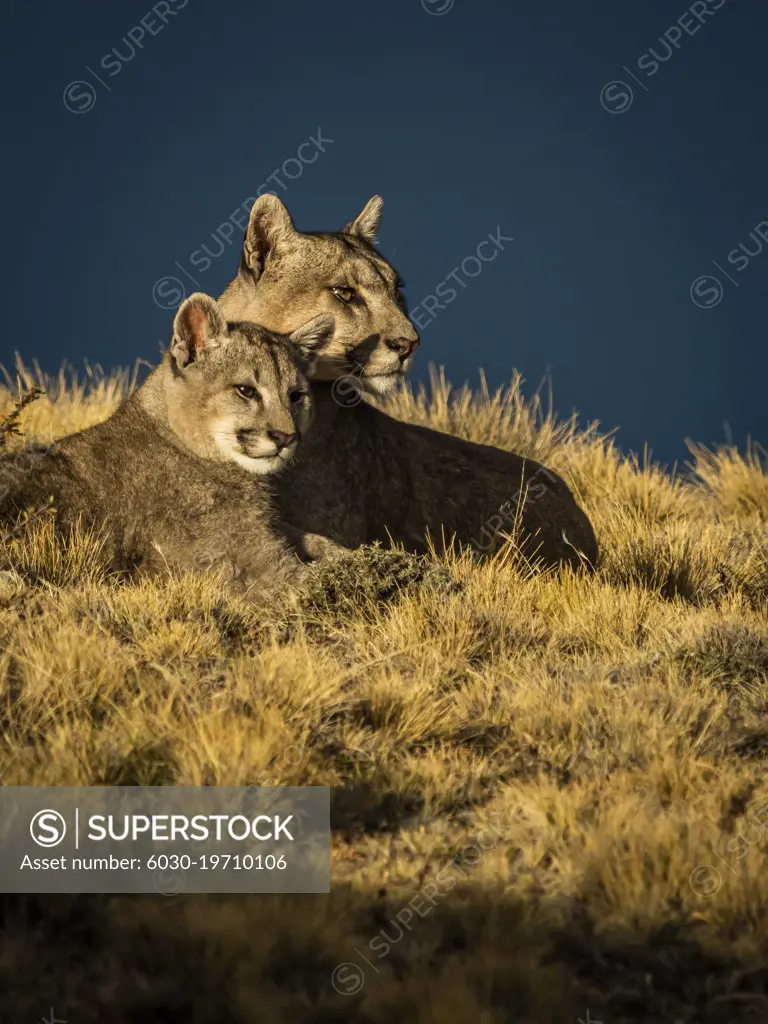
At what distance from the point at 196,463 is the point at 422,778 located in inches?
143

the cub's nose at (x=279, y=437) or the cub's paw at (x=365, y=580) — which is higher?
the cub's nose at (x=279, y=437)

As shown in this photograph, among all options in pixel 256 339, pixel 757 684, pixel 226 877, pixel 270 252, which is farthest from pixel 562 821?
pixel 270 252

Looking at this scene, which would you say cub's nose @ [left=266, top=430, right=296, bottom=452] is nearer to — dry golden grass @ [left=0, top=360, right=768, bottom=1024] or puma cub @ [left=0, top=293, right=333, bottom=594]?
puma cub @ [left=0, top=293, right=333, bottom=594]

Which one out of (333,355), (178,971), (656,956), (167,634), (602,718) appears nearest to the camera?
(178,971)

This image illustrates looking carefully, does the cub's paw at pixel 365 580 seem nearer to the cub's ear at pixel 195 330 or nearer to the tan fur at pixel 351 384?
the tan fur at pixel 351 384

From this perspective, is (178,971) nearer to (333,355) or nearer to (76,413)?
(333,355)

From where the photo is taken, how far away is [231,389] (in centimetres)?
816

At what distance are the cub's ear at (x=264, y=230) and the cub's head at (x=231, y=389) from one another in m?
0.92

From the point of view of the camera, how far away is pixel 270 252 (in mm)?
9000

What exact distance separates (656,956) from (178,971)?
67.9 inches

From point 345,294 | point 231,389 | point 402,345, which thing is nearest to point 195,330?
point 231,389

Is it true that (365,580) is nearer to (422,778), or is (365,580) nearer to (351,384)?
(351,384)

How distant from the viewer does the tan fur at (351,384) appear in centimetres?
888

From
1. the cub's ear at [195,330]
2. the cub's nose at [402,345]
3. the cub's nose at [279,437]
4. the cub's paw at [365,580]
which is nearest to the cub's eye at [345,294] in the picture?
the cub's nose at [402,345]
